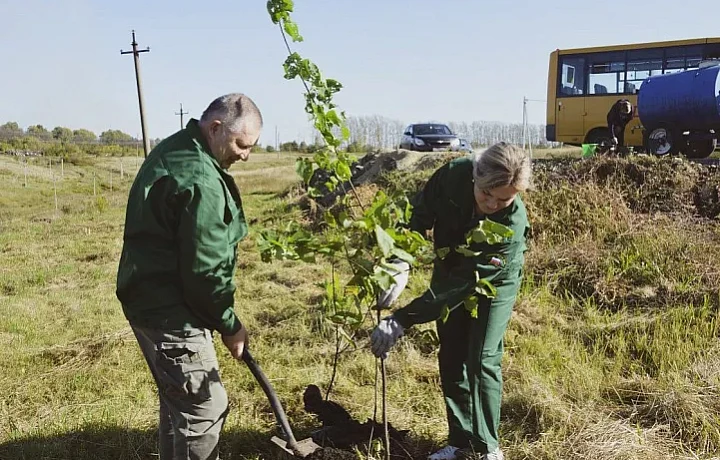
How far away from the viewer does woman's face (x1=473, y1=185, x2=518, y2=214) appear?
2291 millimetres

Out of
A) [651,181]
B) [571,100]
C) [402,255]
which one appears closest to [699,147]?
[571,100]

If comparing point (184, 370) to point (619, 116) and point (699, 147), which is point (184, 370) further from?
point (699, 147)

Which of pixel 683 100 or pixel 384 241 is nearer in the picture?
pixel 384 241

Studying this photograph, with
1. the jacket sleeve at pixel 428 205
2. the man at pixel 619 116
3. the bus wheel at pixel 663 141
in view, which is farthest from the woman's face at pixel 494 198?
the bus wheel at pixel 663 141

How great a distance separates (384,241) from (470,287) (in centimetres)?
65

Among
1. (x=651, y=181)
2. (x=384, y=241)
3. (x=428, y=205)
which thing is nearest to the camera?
(x=384, y=241)

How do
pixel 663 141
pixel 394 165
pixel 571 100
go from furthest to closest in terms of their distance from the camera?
pixel 571 100 < pixel 394 165 < pixel 663 141

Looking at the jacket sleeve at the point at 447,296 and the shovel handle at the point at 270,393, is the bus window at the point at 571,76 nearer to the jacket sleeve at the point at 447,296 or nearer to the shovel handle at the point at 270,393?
the jacket sleeve at the point at 447,296

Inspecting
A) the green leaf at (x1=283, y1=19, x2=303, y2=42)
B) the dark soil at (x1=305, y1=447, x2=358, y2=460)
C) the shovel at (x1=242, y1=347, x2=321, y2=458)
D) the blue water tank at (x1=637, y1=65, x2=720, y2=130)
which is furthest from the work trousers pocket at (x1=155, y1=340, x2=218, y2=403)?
the blue water tank at (x1=637, y1=65, x2=720, y2=130)

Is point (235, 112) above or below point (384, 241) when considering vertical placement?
above

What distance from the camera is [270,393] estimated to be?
2.46 meters

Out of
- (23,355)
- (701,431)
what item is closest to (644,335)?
(701,431)

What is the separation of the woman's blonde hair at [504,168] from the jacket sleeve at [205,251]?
99 cm

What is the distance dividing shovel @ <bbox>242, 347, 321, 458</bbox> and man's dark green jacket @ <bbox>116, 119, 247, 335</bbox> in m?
0.37
